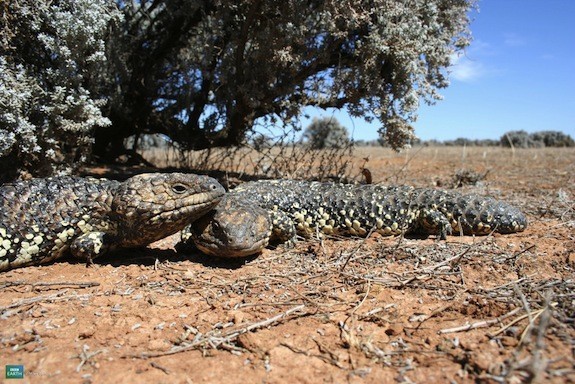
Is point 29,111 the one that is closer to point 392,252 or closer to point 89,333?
point 89,333

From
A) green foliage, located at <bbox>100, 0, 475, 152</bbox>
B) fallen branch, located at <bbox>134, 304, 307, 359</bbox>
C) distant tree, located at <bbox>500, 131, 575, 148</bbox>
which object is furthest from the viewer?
distant tree, located at <bbox>500, 131, 575, 148</bbox>

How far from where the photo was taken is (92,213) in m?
3.95

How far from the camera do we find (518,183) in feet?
26.4

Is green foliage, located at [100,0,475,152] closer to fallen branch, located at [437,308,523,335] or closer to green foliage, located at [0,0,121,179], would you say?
green foliage, located at [0,0,121,179]

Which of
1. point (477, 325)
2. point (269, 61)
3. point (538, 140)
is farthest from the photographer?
point (538, 140)

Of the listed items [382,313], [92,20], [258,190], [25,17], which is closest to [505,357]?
[382,313]

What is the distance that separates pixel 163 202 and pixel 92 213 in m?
0.84

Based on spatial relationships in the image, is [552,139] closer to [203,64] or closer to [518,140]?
[518,140]

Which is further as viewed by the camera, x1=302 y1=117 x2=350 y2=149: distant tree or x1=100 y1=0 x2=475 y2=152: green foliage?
x1=302 y1=117 x2=350 y2=149: distant tree

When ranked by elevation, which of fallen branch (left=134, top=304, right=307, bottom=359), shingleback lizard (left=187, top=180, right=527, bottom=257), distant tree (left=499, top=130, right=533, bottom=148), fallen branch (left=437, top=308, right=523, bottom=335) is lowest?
fallen branch (left=134, top=304, right=307, bottom=359)

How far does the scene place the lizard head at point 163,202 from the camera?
3629mm

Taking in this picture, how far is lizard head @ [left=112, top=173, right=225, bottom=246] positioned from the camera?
11.9 ft

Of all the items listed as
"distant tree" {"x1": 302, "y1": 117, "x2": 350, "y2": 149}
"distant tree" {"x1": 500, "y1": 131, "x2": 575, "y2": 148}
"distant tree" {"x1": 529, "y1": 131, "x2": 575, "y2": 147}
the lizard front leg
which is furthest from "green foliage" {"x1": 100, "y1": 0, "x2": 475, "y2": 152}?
"distant tree" {"x1": 529, "y1": 131, "x2": 575, "y2": 147}

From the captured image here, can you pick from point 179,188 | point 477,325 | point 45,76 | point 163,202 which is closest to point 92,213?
point 163,202
